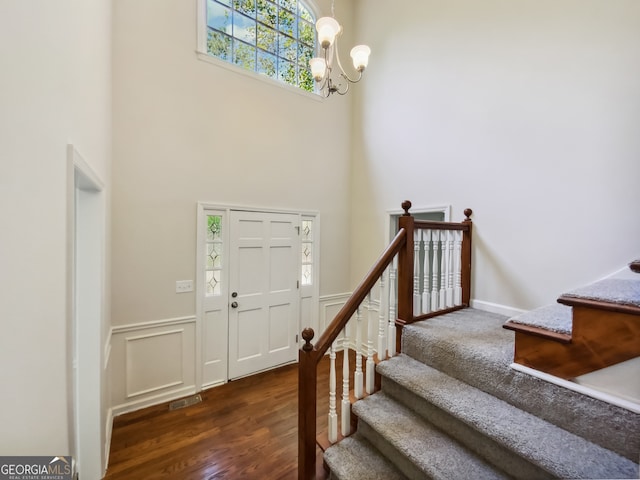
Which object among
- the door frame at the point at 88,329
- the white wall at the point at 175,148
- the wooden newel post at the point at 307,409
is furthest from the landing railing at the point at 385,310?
the white wall at the point at 175,148

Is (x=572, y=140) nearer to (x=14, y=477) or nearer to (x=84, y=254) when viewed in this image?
(x=14, y=477)

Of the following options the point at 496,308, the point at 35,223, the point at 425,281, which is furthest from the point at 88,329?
the point at 496,308

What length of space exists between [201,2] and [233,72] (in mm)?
713

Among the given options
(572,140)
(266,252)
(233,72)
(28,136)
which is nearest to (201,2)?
(233,72)

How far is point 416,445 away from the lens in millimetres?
1434

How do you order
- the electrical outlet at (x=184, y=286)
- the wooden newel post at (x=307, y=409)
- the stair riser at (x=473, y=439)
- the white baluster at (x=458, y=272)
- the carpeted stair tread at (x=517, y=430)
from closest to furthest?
the carpeted stair tread at (x=517, y=430), the stair riser at (x=473, y=439), the wooden newel post at (x=307, y=409), the white baluster at (x=458, y=272), the electrical outlet at (x=184, y=286)

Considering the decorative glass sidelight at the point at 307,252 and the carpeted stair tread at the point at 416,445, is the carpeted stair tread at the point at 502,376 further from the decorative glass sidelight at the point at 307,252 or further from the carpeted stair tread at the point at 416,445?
the decorative glass sidelight at the point at 307,252

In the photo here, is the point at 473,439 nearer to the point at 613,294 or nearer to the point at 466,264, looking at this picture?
the point at 613,294

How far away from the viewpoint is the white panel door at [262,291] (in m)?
3.20

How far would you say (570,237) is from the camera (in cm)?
208

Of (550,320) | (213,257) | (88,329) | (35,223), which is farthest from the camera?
(213,257)

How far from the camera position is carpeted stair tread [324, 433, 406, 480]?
151 cm

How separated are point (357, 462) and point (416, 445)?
40cm

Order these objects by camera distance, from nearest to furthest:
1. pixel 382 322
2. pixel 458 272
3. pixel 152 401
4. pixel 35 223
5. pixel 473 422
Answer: pixel 35 223 < pixel 473 422 < pixel 382 322 < pixel 458 272 < pixel 152 401
